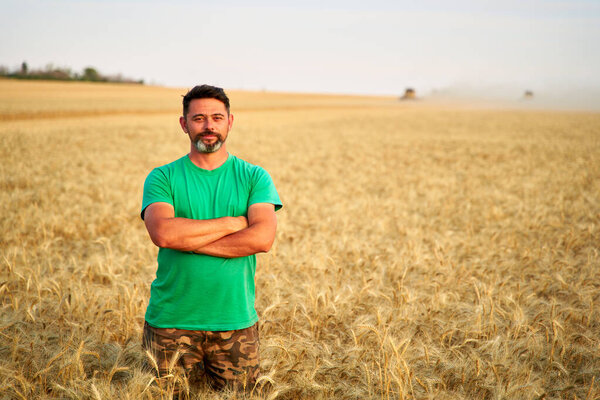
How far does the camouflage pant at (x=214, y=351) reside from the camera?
237 centimetres

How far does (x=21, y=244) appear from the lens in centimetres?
533

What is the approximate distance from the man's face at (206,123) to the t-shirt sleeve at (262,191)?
1.03ft

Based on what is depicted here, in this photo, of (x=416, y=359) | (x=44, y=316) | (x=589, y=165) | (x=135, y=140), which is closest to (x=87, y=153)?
(x=135, y=140)

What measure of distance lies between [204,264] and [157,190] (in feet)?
1.68

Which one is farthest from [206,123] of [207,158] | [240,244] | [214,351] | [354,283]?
[354,283]

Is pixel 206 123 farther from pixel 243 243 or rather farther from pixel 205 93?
pixel 243 243

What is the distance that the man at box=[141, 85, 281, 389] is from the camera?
234 centimetres

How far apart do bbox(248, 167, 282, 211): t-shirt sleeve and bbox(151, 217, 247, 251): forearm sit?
0.81 ft

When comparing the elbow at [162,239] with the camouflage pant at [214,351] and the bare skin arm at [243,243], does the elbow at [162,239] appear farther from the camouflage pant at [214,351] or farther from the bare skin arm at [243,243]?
the camouflage pant at [214,351]

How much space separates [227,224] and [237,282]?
343mm

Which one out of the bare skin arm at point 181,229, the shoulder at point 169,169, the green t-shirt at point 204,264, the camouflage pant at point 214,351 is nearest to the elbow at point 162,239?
the bare skin arm at point 181,229

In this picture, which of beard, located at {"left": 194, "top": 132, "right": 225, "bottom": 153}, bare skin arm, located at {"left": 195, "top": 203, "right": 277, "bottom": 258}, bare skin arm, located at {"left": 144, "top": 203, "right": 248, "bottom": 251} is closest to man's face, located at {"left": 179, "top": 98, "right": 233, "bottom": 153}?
beard, located at {"left": 194, "top": 132, "right": 225, "bottom": 153}

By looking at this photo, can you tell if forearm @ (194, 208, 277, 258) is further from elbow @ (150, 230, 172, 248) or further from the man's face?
the man's face

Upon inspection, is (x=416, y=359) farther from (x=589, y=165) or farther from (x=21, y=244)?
(x=589, y=165)
